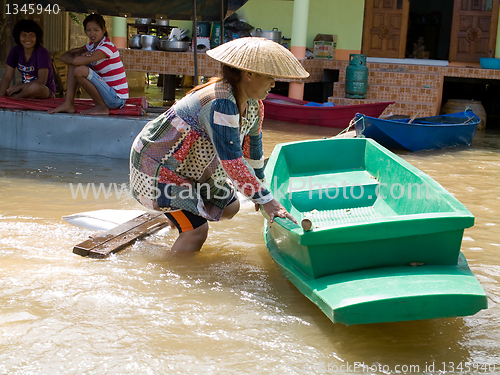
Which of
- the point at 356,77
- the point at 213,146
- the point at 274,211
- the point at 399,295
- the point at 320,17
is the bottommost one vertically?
the point at 399,295

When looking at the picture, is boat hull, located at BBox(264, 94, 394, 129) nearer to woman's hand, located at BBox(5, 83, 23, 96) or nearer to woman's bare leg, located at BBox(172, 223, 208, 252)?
woman's hand, located at BBox(5, 83, 23, 96)

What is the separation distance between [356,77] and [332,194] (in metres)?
6.25

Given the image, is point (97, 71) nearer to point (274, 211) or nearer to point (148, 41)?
point (274, 211)

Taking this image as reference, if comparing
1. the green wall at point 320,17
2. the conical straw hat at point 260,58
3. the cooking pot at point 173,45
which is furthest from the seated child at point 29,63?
the green wall at point 320,17

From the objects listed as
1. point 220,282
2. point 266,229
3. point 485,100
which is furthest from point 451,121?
point 220,282

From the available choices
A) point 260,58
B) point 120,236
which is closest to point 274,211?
point 260,58

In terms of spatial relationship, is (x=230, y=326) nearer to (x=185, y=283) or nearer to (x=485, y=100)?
(x=185, y=283)

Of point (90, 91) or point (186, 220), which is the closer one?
point (186, 220)

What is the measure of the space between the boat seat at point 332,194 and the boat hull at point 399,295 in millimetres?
1460

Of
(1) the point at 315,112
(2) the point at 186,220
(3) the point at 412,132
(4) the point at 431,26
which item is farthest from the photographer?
(4) the point at 431,26

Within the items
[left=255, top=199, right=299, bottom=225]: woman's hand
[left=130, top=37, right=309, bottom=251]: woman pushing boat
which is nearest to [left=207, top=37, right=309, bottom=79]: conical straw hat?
[left=130, top=37, right=309, bottom=251]: woman pushing boat

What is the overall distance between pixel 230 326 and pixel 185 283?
0.50 m

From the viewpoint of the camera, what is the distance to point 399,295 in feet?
7.11

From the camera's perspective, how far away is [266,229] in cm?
331
